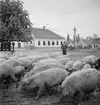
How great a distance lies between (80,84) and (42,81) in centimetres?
127

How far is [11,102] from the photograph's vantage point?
504 centimetres

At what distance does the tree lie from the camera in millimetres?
28719

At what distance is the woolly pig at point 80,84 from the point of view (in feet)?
15.1

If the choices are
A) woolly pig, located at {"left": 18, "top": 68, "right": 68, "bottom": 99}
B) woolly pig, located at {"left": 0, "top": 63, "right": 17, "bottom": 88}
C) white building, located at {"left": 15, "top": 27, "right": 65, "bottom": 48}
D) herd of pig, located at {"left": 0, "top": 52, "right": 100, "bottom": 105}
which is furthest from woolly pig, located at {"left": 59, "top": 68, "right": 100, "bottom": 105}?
white building, located at {"left": 15, "top": 27, "right": 65, "bottom": 48}

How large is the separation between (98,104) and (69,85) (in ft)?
3.23

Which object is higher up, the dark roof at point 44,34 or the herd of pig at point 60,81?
the dark roof at point 44,34

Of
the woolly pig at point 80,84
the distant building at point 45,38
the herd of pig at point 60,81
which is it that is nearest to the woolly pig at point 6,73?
the herd of pig at point 60,81

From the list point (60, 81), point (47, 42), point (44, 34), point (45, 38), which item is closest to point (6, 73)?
point (60, 81)

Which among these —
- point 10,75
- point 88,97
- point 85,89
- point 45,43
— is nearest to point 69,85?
point 85,89

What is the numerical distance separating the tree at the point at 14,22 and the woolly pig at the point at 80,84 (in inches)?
959

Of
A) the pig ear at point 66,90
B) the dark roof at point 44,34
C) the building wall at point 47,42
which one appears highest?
the dark roof at point 44,34

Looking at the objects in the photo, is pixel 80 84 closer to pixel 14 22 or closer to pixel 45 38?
pixel 14 22

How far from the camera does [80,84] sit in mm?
4750

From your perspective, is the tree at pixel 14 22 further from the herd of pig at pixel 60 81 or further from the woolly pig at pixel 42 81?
the woolly pig at pixel 42 81
